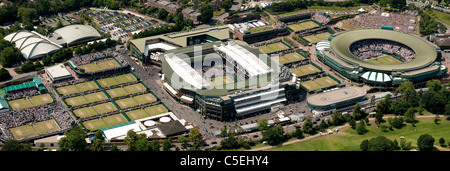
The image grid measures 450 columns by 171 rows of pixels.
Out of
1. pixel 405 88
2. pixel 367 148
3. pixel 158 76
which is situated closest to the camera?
pixel 367 148

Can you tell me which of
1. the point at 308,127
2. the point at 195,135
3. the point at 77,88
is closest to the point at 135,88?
the point at 77,88

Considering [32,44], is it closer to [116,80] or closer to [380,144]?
[116,80]

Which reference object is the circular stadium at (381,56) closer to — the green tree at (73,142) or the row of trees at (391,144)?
the row of trees at (391,144)

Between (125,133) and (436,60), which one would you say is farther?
(436,60)

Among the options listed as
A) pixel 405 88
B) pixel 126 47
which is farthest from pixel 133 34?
pixel 405 88

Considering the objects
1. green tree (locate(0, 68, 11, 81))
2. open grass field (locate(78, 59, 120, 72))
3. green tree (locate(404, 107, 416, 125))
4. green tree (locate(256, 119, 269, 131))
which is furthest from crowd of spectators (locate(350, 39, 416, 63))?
green tree (locate(0, 68, 11, 81))

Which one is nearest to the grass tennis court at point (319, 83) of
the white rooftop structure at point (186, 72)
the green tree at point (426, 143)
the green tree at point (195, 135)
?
the white rooftop structure at point (186, 72)

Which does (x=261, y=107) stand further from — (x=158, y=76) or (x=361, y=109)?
(x=158, y=76)
